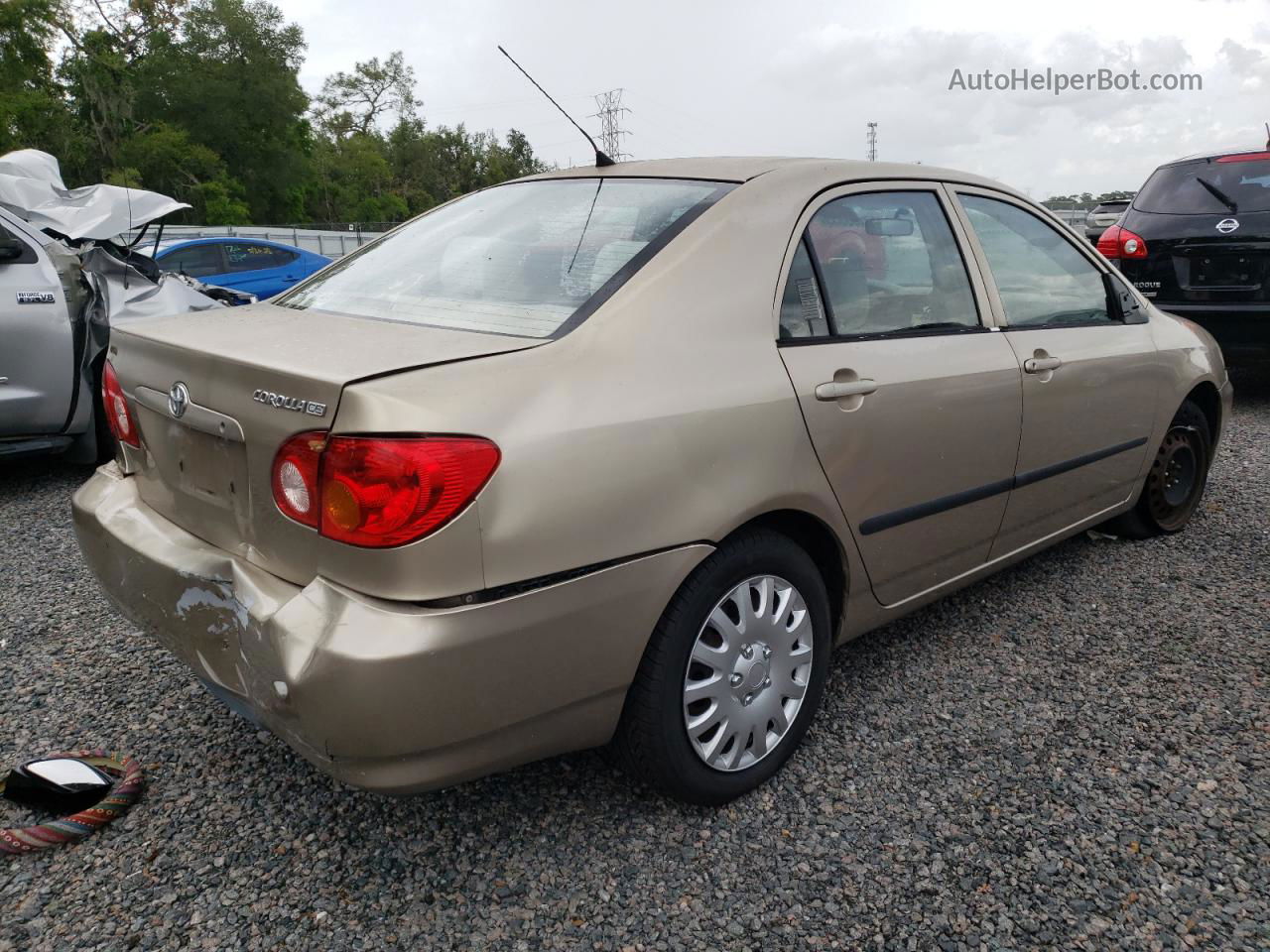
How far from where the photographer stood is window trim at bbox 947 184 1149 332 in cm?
313

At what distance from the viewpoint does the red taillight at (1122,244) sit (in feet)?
22.8

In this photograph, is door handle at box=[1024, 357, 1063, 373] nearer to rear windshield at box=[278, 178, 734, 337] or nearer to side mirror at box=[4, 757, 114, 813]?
rear windshield at box=[278, 178, 734, 337]

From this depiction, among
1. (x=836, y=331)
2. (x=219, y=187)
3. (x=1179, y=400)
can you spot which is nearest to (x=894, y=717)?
(x=836, y=331)

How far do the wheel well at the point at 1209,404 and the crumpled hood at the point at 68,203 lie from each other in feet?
16.9

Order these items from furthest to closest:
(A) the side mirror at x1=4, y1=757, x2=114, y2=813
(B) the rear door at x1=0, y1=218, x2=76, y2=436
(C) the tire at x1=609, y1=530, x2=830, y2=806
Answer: (B) the rear door at x1=0, y1=218, x2=76, y2=436, (A) the side mirror at x1=4, y1=757, x2=114, y2=813, (C) the tire at x1=609, y1=530, x2=830, y2=806

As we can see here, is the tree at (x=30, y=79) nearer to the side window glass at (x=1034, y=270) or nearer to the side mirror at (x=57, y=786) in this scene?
the side mirror at (x=57, y=786)

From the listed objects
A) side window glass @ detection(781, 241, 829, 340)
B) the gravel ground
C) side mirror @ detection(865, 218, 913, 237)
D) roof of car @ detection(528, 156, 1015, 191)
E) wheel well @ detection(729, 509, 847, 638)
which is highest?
roof of car @ detection(528, 156, 1015, 191)

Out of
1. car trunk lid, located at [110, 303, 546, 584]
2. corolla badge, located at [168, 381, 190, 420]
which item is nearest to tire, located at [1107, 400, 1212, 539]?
car trunk lid, located at [110, 303, 546, 584]

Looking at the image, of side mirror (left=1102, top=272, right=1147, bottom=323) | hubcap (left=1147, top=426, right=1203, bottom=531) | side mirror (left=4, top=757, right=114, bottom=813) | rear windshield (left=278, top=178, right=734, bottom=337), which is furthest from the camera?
hubcap (left=1147, top=426, right=1203, bottom=531)

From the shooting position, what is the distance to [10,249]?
16.9ft

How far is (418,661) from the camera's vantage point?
181 cm

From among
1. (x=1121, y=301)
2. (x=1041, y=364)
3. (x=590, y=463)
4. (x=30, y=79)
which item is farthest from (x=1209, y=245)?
(x=30, y=79)

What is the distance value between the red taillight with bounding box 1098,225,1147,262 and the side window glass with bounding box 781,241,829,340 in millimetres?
5352

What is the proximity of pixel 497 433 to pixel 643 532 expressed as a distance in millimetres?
384
